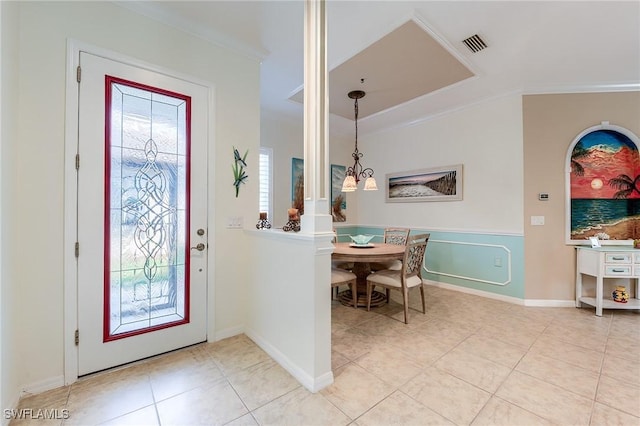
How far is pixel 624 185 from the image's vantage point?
10.6 ft

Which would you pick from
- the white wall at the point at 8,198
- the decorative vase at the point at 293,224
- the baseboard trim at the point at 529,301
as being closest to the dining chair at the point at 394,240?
the baseboard trim at the point at 529,301

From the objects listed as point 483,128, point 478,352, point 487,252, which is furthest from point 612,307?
point 483,128

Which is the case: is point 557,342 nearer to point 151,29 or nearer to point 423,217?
point 423,217

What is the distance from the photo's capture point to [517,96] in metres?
3.44

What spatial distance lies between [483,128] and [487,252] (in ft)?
5.90

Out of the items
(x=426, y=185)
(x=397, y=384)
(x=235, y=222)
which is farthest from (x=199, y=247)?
(x=426, y=185)

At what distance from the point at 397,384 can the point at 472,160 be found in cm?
337

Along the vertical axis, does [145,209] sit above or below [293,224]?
above

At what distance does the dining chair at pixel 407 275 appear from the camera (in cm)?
281

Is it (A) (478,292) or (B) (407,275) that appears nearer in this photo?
(B) (407,275)

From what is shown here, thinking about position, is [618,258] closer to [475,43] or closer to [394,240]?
[394,240]

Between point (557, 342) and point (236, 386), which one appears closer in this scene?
point (236, 386)

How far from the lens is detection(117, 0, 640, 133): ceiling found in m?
2.11

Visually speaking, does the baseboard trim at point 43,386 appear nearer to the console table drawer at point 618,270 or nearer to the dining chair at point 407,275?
the dining chair at point 407,275
